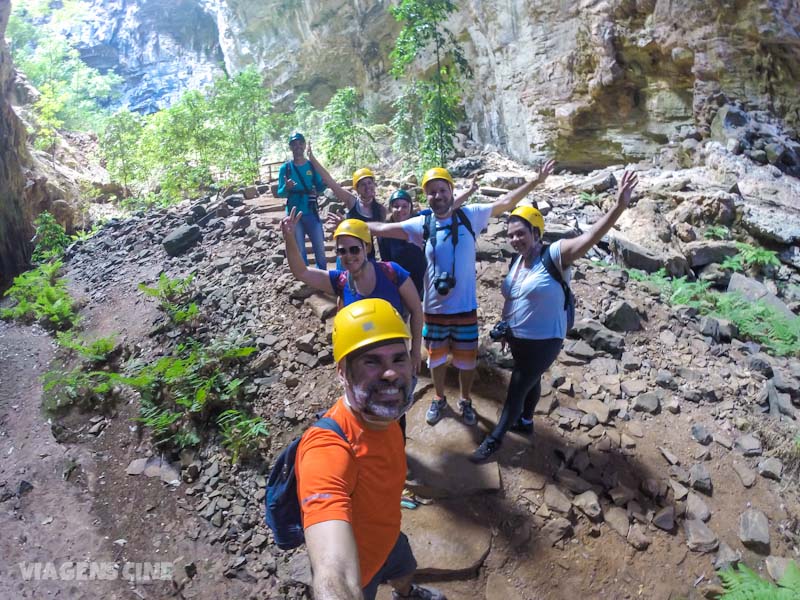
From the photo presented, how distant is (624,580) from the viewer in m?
2.67

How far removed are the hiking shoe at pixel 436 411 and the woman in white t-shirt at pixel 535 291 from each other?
0.81 metres

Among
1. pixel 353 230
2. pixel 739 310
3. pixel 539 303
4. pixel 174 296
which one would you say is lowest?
pixel 739 310

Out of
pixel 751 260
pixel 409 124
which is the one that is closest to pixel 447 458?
pixel 751 260

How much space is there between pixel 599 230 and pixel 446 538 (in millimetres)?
2304

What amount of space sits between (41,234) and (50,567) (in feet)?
43.6

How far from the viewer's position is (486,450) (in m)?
3.30

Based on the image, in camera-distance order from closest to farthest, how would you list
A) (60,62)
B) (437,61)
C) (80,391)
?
(80,391), (437,61), (60,62)

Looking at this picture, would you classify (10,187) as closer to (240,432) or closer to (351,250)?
(240,432)

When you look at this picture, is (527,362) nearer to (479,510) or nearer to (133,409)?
(479,510)

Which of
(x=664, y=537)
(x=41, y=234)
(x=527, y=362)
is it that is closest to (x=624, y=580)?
(x=664, y=537)

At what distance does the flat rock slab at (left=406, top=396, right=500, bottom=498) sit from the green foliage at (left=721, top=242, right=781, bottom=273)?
5.56 m

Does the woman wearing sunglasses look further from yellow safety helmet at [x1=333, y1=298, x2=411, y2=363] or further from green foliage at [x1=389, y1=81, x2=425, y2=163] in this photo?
green foliage at [x1=389, y1=81, x2=425, y2=163]

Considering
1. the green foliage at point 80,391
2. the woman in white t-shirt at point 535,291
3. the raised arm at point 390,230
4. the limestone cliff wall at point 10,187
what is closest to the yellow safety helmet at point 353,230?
the raised arm at point 390,230

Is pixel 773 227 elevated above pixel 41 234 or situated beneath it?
situated beneath
